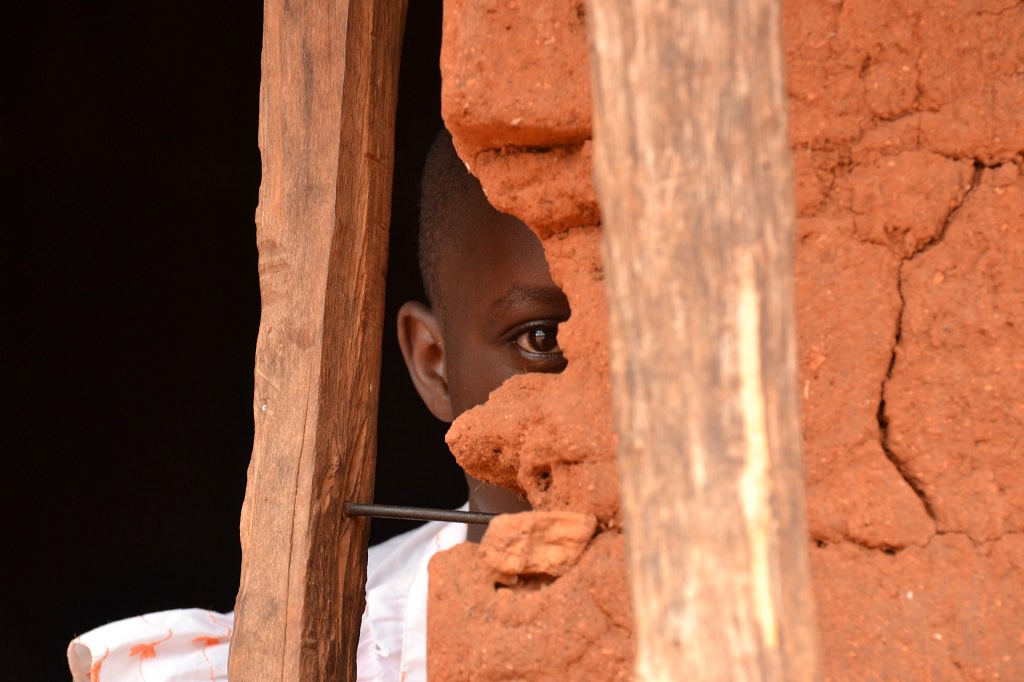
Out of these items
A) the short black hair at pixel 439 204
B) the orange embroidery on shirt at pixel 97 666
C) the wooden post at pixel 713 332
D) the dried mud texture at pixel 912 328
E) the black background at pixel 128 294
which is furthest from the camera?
the black background at pixel 128 294

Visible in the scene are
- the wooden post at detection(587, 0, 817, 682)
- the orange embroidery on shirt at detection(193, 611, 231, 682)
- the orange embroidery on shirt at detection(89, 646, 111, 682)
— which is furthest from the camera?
the orange embroidery on shirt at detection(193, 611, 231, 682)

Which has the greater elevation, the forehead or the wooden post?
the forehead

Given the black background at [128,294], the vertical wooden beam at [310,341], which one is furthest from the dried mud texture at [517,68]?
the black background at [128,294]

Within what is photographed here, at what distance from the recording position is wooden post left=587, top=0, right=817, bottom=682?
83 centimetres

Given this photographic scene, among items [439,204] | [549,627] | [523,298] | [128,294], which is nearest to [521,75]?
[549,627]

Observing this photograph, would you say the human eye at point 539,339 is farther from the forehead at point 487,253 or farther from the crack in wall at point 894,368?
the crack in wall at point 894,368

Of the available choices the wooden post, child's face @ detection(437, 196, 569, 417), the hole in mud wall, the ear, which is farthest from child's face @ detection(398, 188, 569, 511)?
the hole in mud wall

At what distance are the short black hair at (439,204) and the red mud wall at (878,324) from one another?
128 cm

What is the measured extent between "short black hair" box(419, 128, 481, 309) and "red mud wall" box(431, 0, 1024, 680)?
4.19 ft

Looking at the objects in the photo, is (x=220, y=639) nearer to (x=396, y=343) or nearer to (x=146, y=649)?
(x=146, y=649)

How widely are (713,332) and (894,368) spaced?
699 millimetres

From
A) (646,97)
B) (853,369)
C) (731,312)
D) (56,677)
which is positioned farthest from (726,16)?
(56,677)

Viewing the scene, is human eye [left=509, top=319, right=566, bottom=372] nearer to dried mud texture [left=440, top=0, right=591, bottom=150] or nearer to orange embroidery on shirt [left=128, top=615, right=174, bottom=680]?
dried mud texture [left=440, top=0, right=591, bottom=150]

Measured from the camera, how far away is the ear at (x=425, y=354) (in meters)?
3.10
